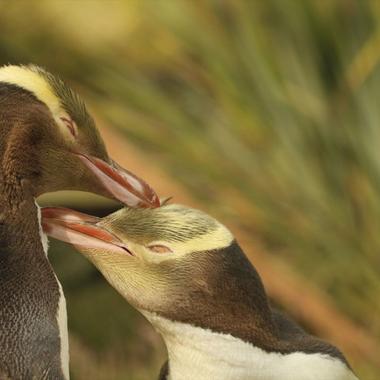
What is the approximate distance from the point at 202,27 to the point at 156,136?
400 mm

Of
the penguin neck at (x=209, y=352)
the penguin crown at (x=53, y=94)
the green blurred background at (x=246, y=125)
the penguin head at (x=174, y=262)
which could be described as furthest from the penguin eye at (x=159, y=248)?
the green blurred background at (x=246, y=125)

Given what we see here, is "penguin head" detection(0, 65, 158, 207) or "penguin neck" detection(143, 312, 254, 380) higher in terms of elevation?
"penguin head" detection(0, 65, 158, 207)

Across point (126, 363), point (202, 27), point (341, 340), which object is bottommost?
point (126, 363)

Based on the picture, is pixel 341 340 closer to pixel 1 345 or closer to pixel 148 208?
pixel 148 208

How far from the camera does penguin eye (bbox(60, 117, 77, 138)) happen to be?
6.19 feet

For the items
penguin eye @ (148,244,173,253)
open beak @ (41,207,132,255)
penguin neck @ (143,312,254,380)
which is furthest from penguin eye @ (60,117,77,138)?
penguin neck @ (143,312,254,380)

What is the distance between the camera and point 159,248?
2.03 m

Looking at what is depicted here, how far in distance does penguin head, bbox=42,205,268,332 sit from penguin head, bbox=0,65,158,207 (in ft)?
0.21

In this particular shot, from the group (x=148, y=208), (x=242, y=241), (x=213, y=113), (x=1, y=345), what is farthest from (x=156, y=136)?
(x=1, y=345)

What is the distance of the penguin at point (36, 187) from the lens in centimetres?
172

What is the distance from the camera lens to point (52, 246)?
12.6 feet

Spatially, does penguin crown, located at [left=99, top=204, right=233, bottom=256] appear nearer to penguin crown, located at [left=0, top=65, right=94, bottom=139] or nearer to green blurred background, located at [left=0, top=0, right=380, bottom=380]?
penguin crown, located at [left=0, top=65, right=94, bottom=139]

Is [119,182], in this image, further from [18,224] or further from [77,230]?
[18,224]

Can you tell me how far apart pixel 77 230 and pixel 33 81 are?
28 centimetres
